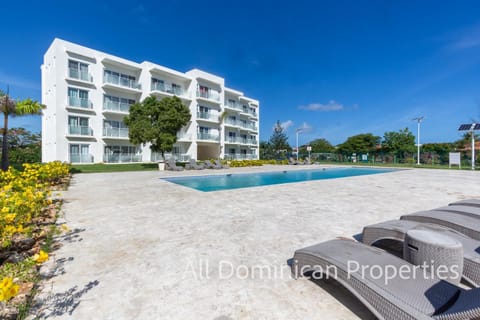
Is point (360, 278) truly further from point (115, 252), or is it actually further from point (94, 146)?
point (94, 146)

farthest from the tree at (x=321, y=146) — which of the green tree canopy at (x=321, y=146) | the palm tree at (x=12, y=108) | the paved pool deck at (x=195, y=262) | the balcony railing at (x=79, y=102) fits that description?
the palm tree at (x=12, y=108)

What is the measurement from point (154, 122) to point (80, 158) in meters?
9.19

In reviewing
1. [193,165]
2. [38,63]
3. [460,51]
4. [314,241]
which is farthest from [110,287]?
[38,63]

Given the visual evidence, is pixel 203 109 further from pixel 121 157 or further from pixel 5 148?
pixel 5 148

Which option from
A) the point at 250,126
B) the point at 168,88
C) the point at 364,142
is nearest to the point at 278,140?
the point at 250,126

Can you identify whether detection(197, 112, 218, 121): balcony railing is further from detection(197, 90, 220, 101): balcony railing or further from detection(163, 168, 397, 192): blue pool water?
detection(163, 168, 397, 192): blue pool water

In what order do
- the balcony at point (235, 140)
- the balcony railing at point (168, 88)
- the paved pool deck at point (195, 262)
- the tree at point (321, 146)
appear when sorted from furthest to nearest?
1. the tree at point (321, 146)
2. the balcony at point (235, 140)
3. the balcony railing at point (168, 88)
4. the paved pool deck at point (195, 262)

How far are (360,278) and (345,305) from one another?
41 centimetres

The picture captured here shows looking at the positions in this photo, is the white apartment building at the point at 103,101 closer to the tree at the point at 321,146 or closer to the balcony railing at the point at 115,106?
the balcony railing at the point at 115,106

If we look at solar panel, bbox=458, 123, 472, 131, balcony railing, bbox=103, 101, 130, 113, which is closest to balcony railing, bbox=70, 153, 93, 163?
balcony railing, bbox=103, 101, 130, 113

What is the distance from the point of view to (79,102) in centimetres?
2006

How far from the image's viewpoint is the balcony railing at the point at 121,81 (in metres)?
21.7

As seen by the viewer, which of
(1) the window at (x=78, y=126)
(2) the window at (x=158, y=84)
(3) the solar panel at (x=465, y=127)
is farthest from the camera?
(2) the window at (x=158, y=84)

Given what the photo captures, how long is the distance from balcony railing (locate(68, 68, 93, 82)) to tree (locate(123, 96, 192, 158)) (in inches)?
317
